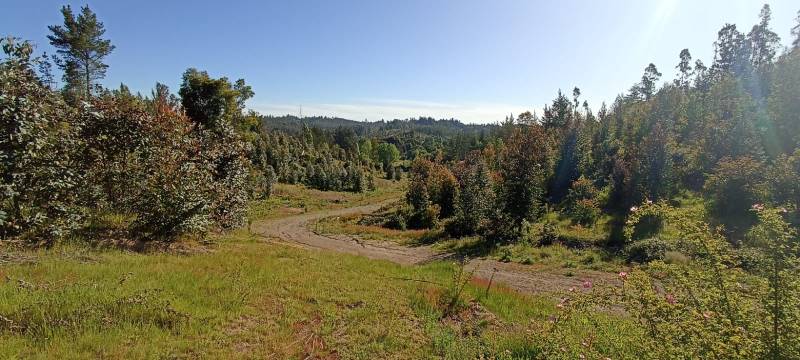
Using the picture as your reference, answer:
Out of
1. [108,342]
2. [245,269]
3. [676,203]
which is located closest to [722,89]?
[676,203]

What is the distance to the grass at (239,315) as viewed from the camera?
475 cm

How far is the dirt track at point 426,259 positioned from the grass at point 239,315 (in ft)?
6.14

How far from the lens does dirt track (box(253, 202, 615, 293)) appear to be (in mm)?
14627

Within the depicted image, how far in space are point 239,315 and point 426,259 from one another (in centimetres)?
1560

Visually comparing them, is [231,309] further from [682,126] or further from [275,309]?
[682,126]

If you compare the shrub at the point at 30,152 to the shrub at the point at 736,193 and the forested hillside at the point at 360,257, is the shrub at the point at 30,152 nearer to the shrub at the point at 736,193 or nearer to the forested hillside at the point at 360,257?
the forested hillside at the point at 360,257

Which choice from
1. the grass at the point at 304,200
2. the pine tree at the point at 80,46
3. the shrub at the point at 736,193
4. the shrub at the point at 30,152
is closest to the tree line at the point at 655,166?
the shrub at the point at 736,193

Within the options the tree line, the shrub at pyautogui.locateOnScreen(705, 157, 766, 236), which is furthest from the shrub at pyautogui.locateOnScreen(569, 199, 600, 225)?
the shrub at pyautogui.locateOnScreen(705, 157, 766, 236)

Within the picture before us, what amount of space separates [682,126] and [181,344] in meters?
46.8

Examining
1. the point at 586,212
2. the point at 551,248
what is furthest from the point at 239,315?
the point at 586,212

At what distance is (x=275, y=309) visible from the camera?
6.92 m

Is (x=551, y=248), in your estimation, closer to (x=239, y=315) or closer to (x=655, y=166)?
(x=655, y=166)

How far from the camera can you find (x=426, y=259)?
69.2ft

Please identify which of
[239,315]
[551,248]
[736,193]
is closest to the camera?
[239,315]
